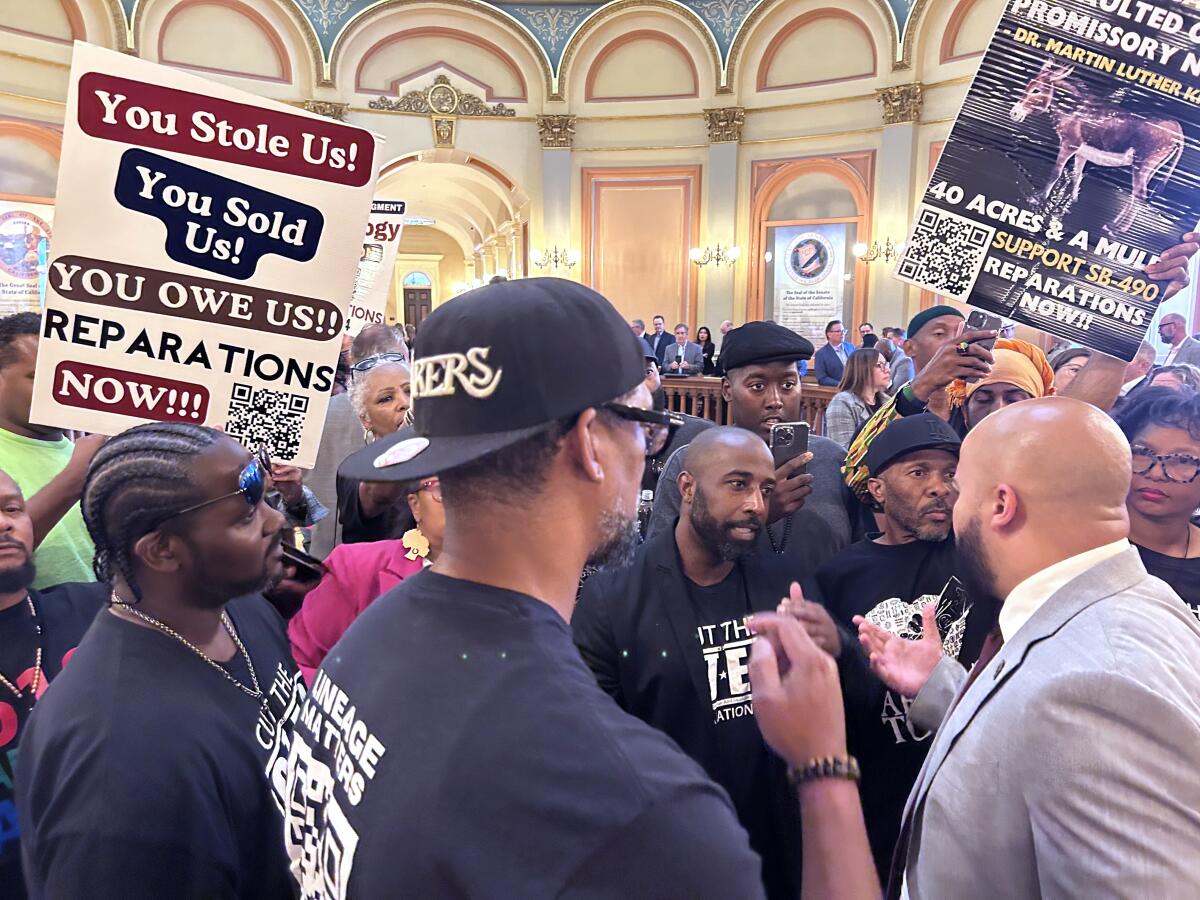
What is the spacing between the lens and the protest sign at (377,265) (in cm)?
571

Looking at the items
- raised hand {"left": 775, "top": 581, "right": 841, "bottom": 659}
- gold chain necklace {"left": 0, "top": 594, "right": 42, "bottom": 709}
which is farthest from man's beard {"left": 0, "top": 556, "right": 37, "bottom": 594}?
raised hand {"left": 775, "top": 581, "right": 841, "bottom": 659}

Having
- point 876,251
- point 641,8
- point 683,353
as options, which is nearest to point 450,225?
point 641,8

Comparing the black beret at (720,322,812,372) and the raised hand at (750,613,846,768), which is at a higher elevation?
the black beret at (720,322,812,372)

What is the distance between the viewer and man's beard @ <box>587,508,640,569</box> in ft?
3.66

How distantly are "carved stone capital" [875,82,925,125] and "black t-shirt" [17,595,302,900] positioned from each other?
1439 centimetres

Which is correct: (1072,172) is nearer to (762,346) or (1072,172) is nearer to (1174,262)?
(1174,262)

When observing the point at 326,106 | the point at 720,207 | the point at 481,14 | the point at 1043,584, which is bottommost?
the point at 1043,584

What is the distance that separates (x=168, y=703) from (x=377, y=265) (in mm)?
4974

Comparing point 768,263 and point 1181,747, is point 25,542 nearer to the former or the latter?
point 1181,747

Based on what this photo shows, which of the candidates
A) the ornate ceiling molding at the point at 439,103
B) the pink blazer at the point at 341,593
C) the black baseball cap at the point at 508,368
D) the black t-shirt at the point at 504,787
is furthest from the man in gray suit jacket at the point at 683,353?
the black t-shirt at the point at 504,787

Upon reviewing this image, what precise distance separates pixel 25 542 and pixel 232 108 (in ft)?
4.47

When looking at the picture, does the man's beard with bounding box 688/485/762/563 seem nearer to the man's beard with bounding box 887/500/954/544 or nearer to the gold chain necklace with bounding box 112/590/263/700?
the man's beard with bounding box 887/500/954/544

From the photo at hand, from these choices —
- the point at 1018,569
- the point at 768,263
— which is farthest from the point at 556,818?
the point at 768,263

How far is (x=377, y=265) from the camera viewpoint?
5918mm
